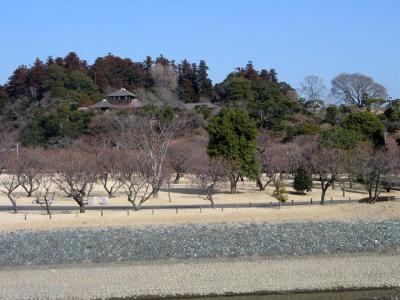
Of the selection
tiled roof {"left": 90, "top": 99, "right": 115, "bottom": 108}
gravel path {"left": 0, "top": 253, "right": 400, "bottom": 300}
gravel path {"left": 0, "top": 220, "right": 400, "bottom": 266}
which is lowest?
gravel path {"left": 0, "top": 253, "right": 400, "bottom": 300}

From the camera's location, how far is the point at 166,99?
84.3m

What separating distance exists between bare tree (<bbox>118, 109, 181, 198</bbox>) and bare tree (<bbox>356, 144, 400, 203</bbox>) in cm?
1303

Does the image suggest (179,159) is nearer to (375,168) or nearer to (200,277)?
(375,168)

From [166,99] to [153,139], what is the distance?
39190mm

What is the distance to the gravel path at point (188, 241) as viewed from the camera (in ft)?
71.3

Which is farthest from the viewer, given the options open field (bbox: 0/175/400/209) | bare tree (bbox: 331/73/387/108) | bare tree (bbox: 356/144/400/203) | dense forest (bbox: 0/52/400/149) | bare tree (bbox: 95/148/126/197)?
bare tree (bbox: 331/73/387/108)

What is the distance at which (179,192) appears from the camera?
44.9 meters

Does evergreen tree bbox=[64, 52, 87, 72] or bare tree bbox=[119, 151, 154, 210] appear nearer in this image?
bare tree bbox=[119, 151, 154, 210]

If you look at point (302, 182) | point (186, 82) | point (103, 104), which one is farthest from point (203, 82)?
point (302, 182)

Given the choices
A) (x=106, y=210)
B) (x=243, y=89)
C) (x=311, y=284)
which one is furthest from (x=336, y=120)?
(x=311, y=284)

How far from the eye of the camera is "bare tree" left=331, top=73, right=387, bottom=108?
8938 cm

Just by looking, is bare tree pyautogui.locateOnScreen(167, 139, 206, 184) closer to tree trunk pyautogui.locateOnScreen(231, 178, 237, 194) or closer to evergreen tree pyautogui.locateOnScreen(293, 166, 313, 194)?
tree trunk pyautogui.locateOnScreen(231, 178, 237, 194)

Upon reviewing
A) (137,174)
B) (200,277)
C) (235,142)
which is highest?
(235,142)

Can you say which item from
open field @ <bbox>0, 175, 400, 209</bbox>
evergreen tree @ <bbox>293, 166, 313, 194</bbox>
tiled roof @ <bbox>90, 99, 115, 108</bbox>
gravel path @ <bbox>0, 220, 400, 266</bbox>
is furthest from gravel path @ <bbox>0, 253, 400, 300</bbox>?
tiled roof @ <bbox>90, 99, 115, 108</bbox>
